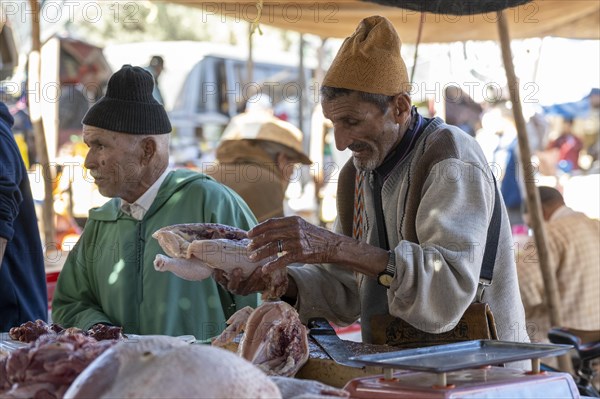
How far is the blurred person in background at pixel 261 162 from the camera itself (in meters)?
6.18

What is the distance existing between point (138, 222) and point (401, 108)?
158 centimetres

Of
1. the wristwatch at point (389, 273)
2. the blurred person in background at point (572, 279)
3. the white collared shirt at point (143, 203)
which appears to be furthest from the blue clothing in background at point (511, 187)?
the wristwatch at point (389, 273)

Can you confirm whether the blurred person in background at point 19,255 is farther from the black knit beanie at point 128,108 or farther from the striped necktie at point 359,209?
the striped necktie at point 359,209

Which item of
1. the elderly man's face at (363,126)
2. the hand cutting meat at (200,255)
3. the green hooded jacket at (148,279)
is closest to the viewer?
the hand cutting meat at (200,255)

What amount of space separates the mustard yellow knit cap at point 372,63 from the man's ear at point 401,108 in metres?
0.02

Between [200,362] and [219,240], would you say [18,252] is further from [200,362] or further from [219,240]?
[200,362]

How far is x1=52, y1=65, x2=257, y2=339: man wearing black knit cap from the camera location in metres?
4.11

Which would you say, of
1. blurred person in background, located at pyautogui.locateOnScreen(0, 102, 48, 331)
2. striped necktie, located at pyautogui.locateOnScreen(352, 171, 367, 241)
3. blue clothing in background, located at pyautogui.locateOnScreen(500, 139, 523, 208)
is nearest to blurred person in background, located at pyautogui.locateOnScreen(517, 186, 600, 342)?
striped necktie, located at pyautogui.locateOnScreen(352, 171, 367, 241)

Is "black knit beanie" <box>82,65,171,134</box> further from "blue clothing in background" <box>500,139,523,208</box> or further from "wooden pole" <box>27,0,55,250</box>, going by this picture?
"blue clothing in background" <box>500,139,523,208</box>

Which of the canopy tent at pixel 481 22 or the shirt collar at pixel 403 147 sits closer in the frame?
the shirt collar at pixel 403 147

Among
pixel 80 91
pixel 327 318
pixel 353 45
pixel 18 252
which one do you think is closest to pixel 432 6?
pixel 353 45

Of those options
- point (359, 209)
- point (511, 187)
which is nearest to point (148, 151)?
point (359, 209)

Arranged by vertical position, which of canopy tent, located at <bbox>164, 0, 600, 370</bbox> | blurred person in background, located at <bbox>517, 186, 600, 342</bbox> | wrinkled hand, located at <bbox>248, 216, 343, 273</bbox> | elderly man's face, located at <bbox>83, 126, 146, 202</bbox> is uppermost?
canopy tent, located at <bbox>164, 0, 600, 370</bbox>

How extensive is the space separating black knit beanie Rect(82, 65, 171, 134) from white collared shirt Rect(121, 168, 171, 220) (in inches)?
10.3
